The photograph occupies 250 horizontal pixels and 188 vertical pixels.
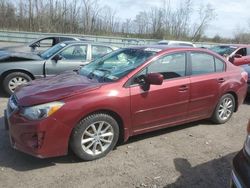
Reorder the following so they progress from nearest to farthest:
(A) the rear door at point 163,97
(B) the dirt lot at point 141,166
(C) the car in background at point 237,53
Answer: (B) the dirt lot at point 141,166
(A) the rear door at point 163,97
(C) the car in background at point 237,53

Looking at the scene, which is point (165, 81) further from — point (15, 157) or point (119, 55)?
point (15, 157)

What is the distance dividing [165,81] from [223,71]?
1554 mm

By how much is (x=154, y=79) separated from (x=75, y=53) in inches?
170

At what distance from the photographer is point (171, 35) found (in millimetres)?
37438

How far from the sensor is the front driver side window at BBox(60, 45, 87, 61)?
807 centimetres

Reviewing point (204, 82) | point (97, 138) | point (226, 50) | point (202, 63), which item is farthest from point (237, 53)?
point (97, 138)

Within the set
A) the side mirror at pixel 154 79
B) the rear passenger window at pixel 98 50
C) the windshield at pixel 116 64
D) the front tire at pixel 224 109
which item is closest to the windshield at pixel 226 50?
the rear passenger window at pixel 98 50

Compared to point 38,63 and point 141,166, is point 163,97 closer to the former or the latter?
point 141,166

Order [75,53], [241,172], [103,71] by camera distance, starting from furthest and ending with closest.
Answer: [75,53]
[103,71]
[241,172]

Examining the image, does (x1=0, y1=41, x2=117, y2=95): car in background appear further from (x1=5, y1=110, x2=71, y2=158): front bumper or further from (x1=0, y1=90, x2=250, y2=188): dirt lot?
(x1=5, y1=110, x2=71, y2=158): front bumper

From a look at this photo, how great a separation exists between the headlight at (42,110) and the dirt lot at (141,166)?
0.72m

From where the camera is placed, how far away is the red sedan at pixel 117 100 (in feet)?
12.6

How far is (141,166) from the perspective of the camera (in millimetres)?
4125

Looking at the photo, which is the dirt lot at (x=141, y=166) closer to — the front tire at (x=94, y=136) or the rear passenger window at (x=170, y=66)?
the front tire at (x=94, y=136)
